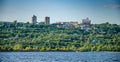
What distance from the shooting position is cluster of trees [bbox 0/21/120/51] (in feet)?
83.4

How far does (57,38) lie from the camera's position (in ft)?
88.4

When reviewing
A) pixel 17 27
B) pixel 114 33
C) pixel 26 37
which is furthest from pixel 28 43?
pixel 114 33

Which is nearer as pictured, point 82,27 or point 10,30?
point 10,30

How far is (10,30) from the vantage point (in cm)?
2650

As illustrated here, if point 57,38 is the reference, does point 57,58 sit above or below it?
below

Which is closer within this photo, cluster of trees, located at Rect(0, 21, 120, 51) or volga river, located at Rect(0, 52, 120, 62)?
volga river, located at Rect(0, 52, 120, 62)

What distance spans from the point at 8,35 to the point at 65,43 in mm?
3795

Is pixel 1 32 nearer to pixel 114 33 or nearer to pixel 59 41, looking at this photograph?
pixel 59 41

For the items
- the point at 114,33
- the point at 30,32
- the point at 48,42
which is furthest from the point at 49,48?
the point at 114,33

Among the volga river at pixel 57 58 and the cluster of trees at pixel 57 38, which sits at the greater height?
the cluster of trees at pixel 57 38

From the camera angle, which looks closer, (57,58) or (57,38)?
(57,58)

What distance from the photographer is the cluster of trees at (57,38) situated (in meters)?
25.4

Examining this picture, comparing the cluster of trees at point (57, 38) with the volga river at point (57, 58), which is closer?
the volga river at point (57, 58)

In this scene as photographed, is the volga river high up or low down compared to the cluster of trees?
down
